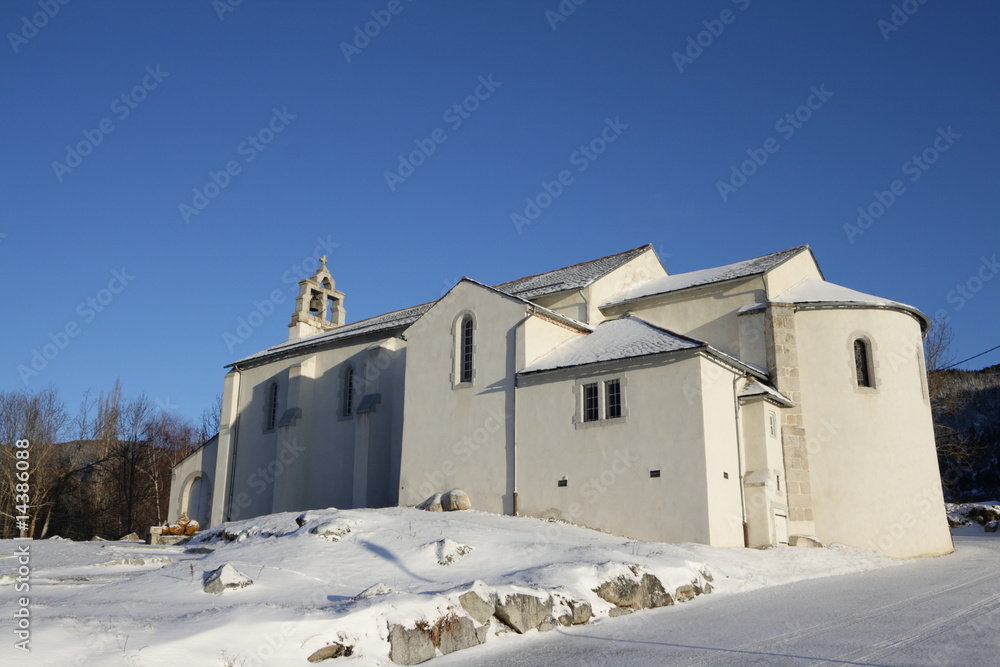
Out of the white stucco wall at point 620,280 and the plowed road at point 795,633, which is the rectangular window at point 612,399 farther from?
the plowed road at point 795,633

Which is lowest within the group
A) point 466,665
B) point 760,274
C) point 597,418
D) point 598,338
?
point 466,665

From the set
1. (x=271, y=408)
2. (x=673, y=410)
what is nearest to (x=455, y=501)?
(x=673, y=410)

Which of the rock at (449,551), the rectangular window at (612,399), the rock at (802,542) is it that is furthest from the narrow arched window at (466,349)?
the rock at (802,542)

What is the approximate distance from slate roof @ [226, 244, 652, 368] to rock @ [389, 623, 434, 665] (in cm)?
1978

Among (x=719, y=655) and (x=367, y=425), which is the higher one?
(x=367, y=425)

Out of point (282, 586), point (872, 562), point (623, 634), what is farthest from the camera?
point (872, 562)

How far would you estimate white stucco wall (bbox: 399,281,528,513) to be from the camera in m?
26.4

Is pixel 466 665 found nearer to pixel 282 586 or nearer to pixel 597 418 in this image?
pixel 282 586

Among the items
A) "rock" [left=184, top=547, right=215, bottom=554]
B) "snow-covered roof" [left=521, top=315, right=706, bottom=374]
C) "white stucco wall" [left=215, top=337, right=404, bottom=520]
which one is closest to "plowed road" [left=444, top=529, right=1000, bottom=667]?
"snow-covered roof" [left=521, top=315, right=706, bottom=374]

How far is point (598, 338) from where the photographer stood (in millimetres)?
26922

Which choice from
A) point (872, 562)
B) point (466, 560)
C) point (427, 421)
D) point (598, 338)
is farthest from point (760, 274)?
point (466, 560)

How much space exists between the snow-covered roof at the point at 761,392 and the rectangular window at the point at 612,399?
12.3 ft

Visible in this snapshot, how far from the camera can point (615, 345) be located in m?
25.5

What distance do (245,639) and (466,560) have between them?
7609 mm
